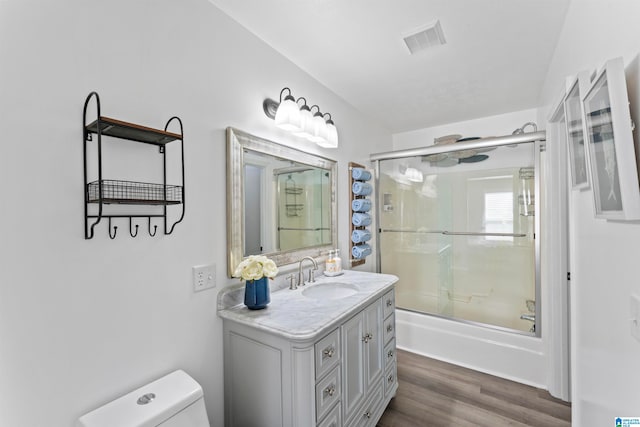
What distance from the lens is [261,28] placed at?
164cm

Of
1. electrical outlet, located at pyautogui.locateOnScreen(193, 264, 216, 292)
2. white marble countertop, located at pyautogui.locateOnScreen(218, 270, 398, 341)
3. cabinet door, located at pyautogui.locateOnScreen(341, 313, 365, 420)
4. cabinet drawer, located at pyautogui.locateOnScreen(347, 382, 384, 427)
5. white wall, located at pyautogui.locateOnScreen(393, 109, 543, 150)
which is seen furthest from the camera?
white wall, located at pyautogui.locateOnScreen(393, 109, 543, 150)

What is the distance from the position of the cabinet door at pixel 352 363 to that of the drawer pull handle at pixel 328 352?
0.10 metres

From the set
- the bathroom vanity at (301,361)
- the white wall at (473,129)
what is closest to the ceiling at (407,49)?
the white wall at (473,129)

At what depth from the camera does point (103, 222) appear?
1062mm

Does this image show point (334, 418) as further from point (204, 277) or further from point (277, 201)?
point (277, 201)

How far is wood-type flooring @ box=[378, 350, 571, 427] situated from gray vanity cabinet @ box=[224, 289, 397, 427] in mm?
400

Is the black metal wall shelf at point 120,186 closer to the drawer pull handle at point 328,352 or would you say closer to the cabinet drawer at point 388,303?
the drawer pull handle at point 328,352

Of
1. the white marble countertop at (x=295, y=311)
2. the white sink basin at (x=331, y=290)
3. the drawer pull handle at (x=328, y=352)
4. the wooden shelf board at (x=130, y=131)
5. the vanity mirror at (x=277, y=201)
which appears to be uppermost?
the wooden shelf board at (x=130, y=131)

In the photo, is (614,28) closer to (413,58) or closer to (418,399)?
(413,58)

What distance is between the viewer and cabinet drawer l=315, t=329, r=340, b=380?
4.17 feet

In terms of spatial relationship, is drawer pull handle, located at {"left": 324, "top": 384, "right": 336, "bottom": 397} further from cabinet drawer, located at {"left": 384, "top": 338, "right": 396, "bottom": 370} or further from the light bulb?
the light bulb

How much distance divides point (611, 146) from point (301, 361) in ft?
4.19

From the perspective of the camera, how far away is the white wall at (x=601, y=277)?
84 centimetres

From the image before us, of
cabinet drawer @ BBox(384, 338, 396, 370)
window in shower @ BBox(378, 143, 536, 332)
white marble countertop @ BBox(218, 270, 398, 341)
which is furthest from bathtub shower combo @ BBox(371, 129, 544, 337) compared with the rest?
white marble countertop @ BBox(218, 270, 398, 341)
